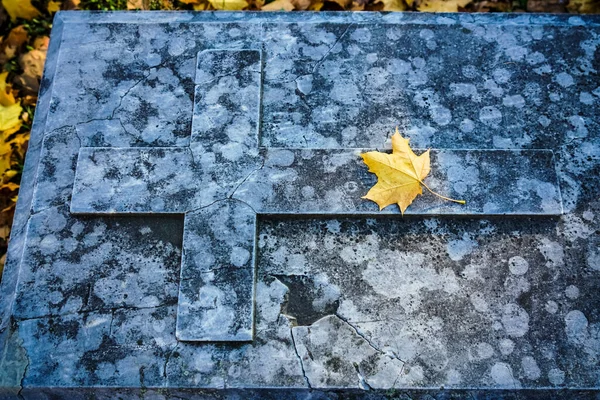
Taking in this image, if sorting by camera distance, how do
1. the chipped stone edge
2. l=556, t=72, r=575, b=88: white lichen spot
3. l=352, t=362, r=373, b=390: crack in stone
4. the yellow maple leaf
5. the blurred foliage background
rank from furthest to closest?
1. the blurred foliage background
2. the chipped stone edge
3. l=556, t=72, r=575, b=88: white lichen spot
4. the yellow maple leaf
5. l=352, t=362, r=373, b=390: crack in stone

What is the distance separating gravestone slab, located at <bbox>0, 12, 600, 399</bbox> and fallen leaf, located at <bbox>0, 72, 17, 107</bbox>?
2.22ft

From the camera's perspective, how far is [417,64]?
233 cm

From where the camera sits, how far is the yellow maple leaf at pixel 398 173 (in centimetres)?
202

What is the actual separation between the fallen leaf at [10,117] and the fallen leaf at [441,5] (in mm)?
2254

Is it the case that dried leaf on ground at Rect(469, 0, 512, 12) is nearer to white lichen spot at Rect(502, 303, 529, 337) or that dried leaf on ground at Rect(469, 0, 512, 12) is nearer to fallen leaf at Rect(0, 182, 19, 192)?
white lichen spot at Rect(502, 303, 529, 337)

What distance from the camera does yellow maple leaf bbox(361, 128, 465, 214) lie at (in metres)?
2.02

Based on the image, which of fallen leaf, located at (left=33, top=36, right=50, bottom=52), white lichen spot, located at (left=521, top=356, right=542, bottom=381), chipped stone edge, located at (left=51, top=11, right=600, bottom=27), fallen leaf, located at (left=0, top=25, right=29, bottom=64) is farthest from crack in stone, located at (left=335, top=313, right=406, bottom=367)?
fallen leaf, located at (left=0, top=25, right=29, bottom=64)

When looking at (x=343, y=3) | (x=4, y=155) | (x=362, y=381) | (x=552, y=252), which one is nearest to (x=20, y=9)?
(x=4, y=155)

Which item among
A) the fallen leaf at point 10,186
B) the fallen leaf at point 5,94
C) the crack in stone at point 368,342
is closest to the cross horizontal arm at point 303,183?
the crack in stone at point 368,342

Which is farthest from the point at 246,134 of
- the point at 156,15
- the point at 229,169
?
the point at 156,15

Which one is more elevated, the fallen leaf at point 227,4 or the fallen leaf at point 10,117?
the fallen leaf at point 227,4

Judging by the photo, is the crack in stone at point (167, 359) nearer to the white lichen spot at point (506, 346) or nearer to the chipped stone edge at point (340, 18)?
the white lichen spot at point (506, 346)

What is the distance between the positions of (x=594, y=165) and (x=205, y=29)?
66.8 inches

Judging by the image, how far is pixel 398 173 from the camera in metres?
2.06
